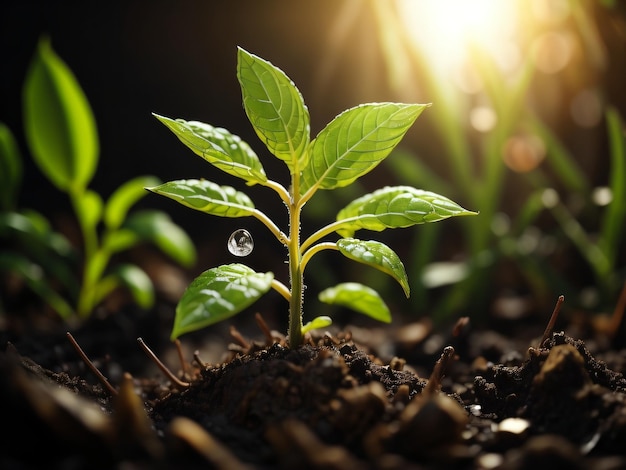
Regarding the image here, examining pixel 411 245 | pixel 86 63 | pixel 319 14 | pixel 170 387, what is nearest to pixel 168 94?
pixel 86 63

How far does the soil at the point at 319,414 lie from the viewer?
0.59 metres

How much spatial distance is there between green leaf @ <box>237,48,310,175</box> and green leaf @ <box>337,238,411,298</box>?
0.15 meters

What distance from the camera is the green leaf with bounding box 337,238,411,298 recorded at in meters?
0.72

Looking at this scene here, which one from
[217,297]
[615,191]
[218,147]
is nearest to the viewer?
[217,297]

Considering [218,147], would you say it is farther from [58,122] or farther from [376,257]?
[58,122]

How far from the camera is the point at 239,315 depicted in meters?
1.77

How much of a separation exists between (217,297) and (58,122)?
3.17 ft

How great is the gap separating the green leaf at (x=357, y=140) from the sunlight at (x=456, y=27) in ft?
2.76

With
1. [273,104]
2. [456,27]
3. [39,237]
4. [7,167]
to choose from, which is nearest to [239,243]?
[273,104]

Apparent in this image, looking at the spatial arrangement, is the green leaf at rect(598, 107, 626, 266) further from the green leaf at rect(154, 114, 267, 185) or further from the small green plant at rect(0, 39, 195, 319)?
the small green plant at rect(0, 39, 195, 319)

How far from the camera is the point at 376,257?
725mm

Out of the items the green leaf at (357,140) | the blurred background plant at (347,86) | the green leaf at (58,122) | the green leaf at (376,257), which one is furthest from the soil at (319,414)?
the blurred background plant at (347,86)

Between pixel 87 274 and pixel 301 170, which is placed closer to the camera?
pixel 301 170

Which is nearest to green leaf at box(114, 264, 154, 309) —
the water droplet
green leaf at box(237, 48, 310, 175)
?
the water droplet
